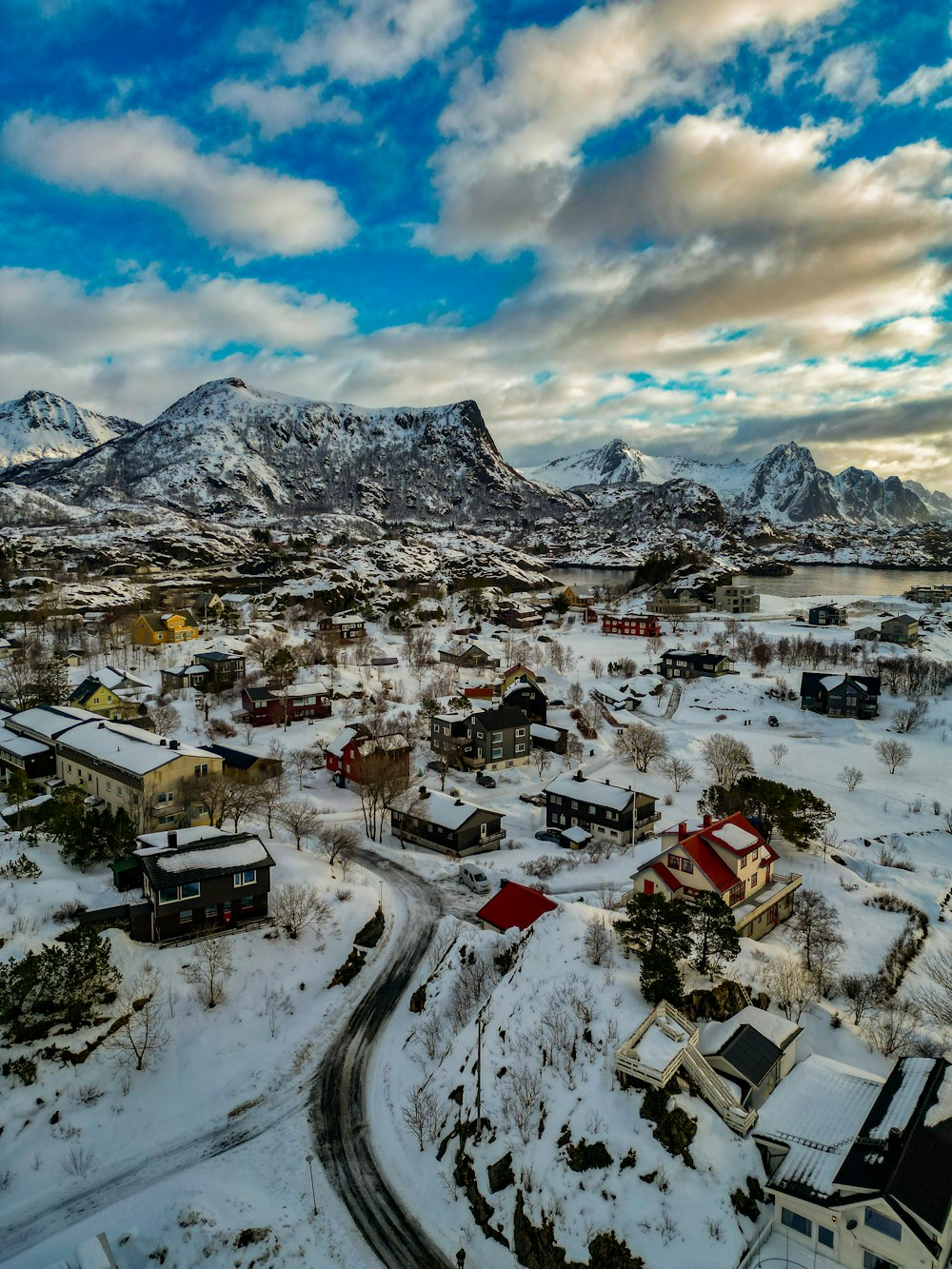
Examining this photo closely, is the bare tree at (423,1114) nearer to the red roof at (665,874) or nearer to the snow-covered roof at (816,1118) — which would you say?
the snow-covered roof at (816,1118)

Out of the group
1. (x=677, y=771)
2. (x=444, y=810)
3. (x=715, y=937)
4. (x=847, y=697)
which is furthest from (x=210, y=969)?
(x=847, y=697)

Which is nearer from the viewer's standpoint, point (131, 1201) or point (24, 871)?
point (131, 1201)

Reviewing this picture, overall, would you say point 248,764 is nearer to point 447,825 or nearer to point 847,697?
point 447,825

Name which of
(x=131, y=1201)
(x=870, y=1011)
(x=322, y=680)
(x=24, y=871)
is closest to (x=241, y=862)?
(x=24, y=871)

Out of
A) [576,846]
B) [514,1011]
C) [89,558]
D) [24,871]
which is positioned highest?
[89,558]

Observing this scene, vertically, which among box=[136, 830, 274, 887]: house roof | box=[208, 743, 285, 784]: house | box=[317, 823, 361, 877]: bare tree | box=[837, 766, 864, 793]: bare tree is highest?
box=[136, 830, 274, 887]: house roof

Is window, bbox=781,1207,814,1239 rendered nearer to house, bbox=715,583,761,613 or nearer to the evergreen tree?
the evergreen tree

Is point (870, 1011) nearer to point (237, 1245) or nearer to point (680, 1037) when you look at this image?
point (680, 1037)

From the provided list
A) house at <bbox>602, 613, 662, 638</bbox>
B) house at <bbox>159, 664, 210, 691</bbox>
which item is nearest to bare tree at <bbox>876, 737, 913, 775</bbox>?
house at <bbox>602, 613, 662, 638</bbox>
